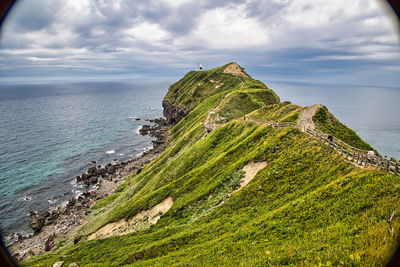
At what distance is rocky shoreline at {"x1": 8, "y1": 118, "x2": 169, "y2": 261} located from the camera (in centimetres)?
4238

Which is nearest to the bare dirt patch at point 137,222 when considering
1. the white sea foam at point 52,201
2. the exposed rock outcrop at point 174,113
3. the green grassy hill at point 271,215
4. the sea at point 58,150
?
the green grassy hill at point 271,215

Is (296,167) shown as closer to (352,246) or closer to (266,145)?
(266,145)

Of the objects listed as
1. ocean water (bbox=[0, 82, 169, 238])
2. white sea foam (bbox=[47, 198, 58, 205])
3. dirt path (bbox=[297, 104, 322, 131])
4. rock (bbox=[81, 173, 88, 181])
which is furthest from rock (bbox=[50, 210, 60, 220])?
dirt path (bbox=[297, 104, 322, 131])

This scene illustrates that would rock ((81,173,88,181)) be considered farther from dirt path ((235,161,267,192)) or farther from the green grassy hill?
dirt path ((235,161,267,192))

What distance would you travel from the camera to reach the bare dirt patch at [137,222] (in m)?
30.5

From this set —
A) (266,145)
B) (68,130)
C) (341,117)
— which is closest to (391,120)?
(341,117)

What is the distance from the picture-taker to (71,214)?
5244 cm

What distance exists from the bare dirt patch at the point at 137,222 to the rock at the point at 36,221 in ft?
77.7

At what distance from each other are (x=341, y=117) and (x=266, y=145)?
7353 inches

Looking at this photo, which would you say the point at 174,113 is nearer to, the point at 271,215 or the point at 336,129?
the point at 336,129

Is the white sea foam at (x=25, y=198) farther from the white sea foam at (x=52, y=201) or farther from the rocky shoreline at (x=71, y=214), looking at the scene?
the rocky shoreline at (x=71, y=214)

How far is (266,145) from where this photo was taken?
28141 millimetres

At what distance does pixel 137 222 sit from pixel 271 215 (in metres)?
23.5

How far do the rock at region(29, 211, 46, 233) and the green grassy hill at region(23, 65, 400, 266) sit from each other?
19.9 m
